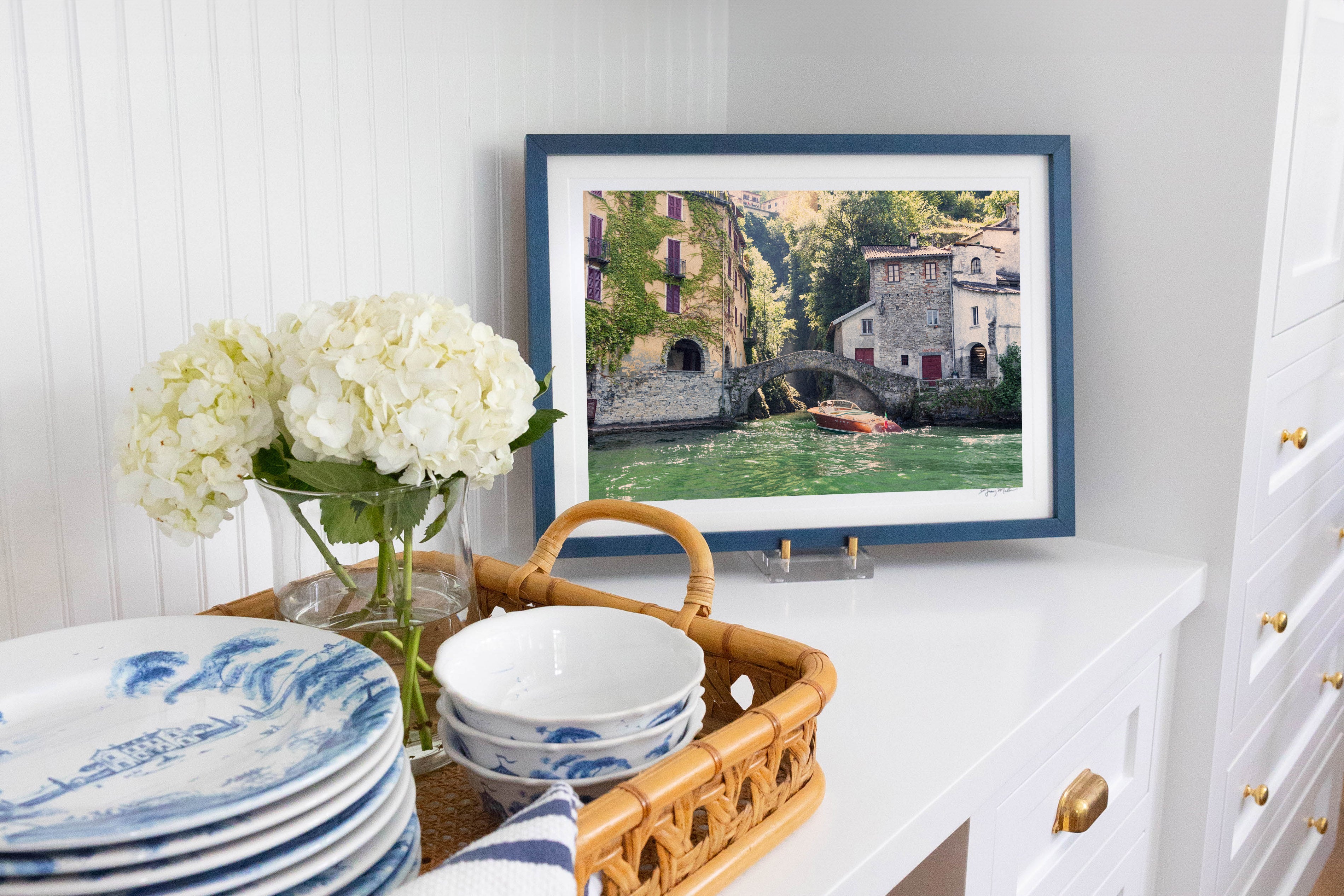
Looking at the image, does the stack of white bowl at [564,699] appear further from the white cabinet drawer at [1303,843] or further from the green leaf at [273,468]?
the white cabinet drawer at [1303,843]

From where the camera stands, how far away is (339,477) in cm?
61

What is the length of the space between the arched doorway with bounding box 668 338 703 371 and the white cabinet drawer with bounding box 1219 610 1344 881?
2.62ft

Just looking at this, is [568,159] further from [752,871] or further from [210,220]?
[752,871]

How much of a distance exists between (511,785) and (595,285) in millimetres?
633

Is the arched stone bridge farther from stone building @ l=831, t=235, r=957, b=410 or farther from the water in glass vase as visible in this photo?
the water in glass vase

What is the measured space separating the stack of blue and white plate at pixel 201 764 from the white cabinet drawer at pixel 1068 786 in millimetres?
521

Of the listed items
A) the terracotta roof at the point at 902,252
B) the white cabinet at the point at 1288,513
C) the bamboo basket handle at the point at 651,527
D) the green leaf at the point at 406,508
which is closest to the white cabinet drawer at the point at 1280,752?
the white cabinet at the point at 1288,513

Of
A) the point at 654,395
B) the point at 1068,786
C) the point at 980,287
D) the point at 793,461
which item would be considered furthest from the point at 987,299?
the point at 1068,786

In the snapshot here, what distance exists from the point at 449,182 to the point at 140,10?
13.8 inches

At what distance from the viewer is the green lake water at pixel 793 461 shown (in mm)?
1104

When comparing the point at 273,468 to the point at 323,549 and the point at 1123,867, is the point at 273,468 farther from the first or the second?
the point at 1123,867

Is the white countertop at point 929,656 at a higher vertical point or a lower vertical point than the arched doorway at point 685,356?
lower

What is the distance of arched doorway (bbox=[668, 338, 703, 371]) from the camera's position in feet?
3.64

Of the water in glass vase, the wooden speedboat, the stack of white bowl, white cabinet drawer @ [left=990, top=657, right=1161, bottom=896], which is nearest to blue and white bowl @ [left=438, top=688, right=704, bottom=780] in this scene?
the stack of white bowl
